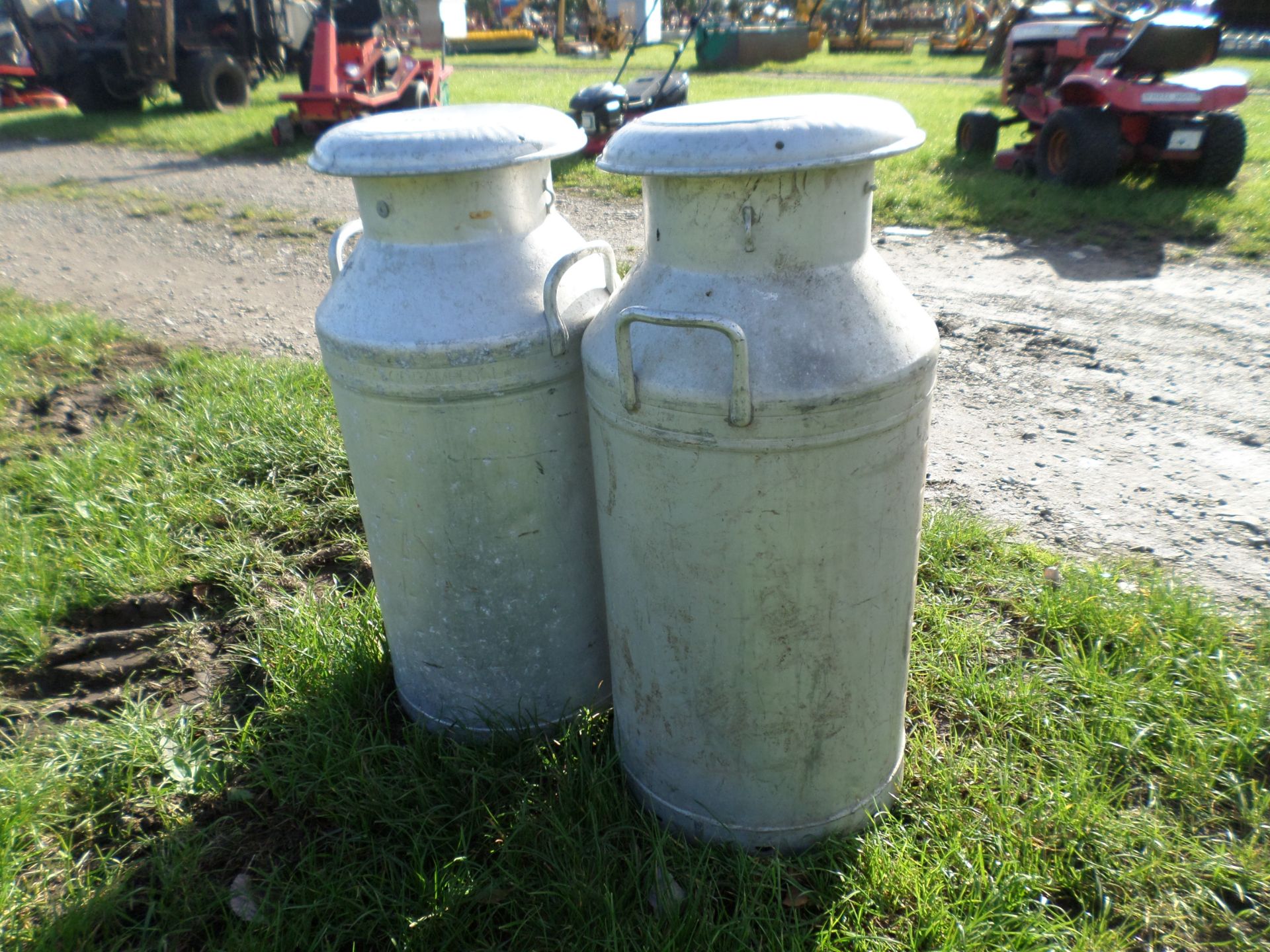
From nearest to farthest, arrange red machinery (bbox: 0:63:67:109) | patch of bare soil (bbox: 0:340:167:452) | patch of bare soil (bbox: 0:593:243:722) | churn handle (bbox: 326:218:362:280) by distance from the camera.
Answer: churn handle (bbox: 326:218:362:280)
patch of bare soil (bbox: 0:593:243:722)
patch of bare soil (bbox: 0:340:167:452)
red machinery (bbox: 0:63:67:109)

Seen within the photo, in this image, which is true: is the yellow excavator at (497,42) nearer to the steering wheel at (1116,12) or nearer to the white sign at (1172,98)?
the steering wheel at (1116,12)

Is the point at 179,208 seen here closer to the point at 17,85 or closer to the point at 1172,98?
the point at 1172,98

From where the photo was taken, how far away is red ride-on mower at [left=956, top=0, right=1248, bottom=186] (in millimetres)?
6465

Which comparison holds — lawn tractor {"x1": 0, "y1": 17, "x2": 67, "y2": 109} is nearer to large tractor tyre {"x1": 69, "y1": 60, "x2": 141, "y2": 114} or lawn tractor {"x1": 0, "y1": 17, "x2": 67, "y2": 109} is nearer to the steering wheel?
large tractor tyre {"x1": 69, "y1": 60, "x2": 141, "y2": 114}

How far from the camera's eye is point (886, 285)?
5.82ft

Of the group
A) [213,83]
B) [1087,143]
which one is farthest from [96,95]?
[1087,143]

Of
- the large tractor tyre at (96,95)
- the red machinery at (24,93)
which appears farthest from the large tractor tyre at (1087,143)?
the red machinery at (24,93)

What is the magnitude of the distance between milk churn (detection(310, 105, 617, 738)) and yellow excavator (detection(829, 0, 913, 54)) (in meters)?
21.8

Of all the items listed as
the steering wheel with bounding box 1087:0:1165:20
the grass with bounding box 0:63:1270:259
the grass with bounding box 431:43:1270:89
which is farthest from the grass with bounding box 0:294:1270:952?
the grass with bounding box 431:43:1270:89

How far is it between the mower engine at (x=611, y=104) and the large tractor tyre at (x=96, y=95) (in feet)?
26.6

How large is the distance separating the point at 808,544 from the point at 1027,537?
1.82 m

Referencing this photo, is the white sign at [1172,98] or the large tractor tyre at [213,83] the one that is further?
the large tractor tyre at [213,83]

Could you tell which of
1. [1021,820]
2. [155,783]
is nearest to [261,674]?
[155,783]

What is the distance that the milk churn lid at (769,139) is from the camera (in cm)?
155
